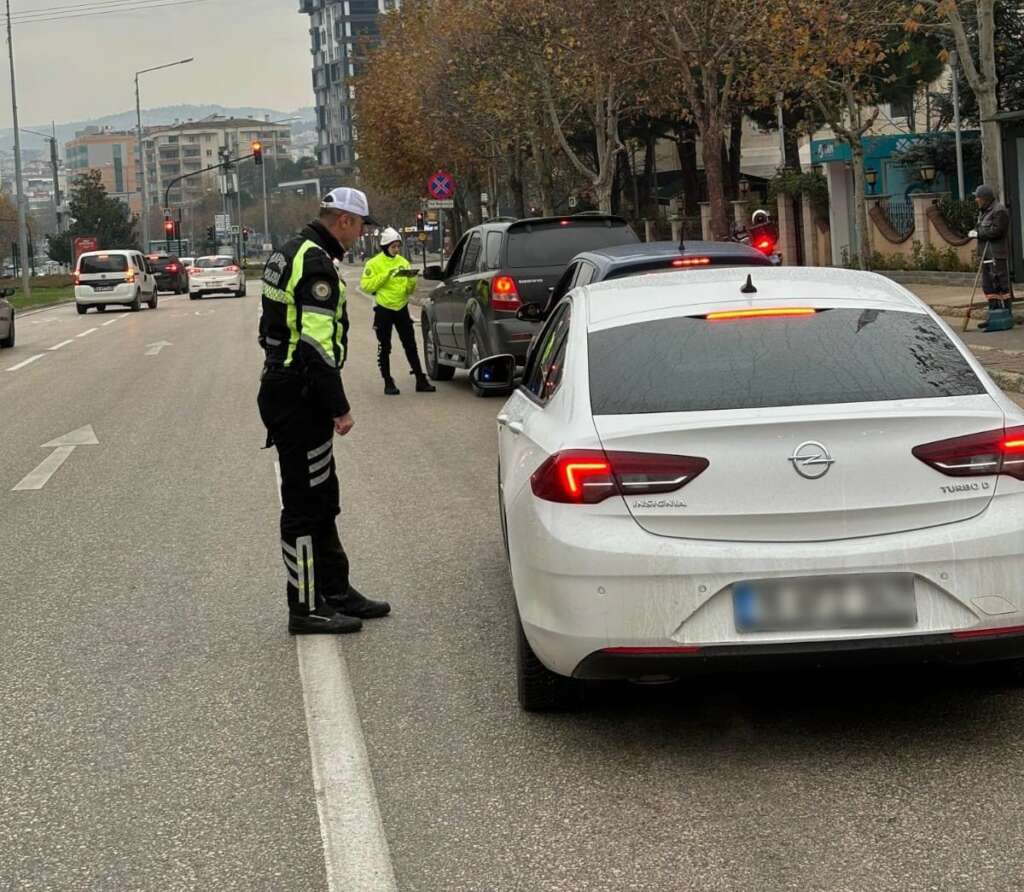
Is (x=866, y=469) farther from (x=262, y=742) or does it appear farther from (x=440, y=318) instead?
(x=440, y=318)

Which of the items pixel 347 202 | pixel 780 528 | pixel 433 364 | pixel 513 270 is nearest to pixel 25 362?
pixel 433 364

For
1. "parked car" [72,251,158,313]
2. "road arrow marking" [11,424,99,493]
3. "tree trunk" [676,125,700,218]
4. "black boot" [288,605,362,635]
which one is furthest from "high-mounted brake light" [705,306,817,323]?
"tree trunk" [676,125,700,218]

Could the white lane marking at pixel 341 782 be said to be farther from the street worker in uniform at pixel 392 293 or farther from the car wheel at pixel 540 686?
the street worker in uniform at pixel 392 293

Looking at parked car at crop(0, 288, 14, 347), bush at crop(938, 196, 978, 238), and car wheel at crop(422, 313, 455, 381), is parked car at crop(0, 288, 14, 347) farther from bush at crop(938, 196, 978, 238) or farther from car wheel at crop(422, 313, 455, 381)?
bush at crop(938, 196, 978, 238)

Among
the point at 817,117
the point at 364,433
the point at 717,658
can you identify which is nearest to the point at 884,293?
the point at 717,658

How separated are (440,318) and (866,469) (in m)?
14.3

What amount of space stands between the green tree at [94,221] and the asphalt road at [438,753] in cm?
10732

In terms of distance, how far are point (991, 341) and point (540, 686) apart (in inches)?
565

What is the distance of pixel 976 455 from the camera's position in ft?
16.4

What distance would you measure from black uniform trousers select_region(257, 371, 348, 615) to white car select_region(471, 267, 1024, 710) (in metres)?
1.82

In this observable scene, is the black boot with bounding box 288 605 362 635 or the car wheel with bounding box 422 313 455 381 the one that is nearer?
the black boot with bounding box 288 605 362 635

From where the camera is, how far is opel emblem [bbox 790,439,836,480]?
4906mm

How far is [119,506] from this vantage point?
35.4 ft

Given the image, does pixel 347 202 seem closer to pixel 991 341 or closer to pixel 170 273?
pixel 991 341
